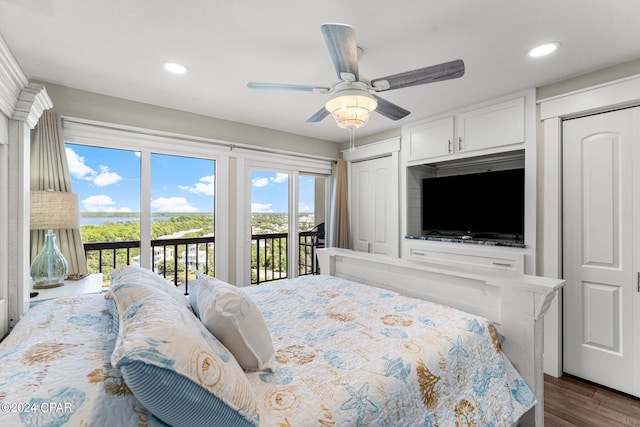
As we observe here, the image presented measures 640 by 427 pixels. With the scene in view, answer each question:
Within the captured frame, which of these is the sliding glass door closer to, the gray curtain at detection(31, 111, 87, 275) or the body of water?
the body of water

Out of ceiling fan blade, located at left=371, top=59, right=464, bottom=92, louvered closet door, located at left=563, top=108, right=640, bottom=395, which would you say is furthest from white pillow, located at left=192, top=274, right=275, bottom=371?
louvered closet door, located at left=563, top=108, right=640, bottom=395

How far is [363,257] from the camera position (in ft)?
8.05

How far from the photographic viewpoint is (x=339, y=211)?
4.34 metres

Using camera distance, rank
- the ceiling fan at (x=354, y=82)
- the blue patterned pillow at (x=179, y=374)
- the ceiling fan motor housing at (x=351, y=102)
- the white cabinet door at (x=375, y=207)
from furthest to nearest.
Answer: the white cabinet door at (x=375, y=207) < the ceiling fan motor housing at (x=351, y=102) < the ceiling fan at (x=354, y=82) < the blue patterned pillow at (x=179, y=374)

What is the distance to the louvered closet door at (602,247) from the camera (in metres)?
2.18

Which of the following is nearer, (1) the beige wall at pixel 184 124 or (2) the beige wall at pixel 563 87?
(2) the beige wall at pixel 563 87

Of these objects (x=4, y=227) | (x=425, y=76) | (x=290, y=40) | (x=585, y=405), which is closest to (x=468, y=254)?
(x=585, y=405)

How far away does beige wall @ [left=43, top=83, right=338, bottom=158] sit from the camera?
2553 mm

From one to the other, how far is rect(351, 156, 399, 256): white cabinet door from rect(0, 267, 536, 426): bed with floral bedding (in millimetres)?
2087

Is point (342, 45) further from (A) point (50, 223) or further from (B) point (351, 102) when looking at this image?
(A) point (50, 223)

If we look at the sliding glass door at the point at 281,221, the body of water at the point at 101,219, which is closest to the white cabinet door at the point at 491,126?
the sliding glass door at the point at 281,221

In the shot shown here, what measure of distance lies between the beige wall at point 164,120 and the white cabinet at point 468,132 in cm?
147

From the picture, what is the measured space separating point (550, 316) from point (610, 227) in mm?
846

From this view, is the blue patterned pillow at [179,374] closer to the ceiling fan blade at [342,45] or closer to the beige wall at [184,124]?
the ceiling fan blade at [342,45]
